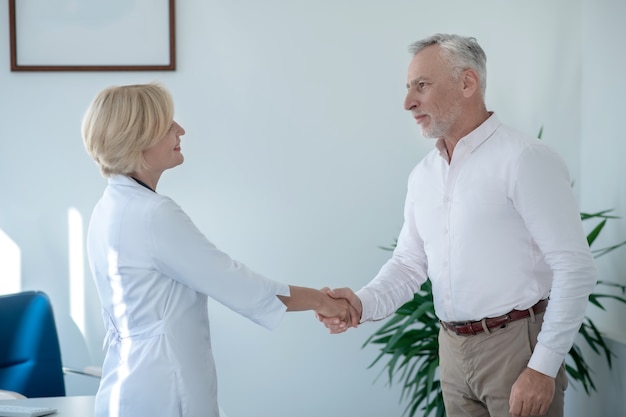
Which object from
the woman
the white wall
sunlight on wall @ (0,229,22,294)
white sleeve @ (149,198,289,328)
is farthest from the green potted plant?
sunlight on wall @ (0,229,22,294)

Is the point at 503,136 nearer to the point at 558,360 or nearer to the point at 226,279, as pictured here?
the point at 558,360

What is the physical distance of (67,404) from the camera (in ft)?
8.20

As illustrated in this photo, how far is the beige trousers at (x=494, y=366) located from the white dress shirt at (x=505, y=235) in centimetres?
6

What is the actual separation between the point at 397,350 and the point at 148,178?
148 centimetres

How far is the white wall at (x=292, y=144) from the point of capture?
11.7ft

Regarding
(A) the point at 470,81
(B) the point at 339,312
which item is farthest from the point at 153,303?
(A) the point at 470,81

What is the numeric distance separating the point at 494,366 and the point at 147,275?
933 millimetres

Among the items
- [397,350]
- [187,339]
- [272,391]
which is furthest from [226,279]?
[272,391]

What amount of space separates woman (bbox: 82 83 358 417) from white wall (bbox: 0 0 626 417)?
144 centimetres

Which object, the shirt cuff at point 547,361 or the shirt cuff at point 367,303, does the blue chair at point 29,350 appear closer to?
the shirt cuff at point 367,303

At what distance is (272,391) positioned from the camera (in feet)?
12.0

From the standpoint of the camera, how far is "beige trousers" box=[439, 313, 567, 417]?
7.11 feet

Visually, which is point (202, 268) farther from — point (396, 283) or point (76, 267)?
point (76, 267)

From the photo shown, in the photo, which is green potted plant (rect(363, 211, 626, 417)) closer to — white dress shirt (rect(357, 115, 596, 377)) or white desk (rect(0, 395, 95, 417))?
white dress shirt (rect(357, 115, 596, 377))
